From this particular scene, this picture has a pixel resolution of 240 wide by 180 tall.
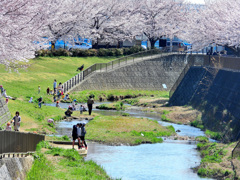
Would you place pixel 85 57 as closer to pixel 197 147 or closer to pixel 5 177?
pixel 197 147

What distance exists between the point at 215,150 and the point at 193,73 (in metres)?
27.4

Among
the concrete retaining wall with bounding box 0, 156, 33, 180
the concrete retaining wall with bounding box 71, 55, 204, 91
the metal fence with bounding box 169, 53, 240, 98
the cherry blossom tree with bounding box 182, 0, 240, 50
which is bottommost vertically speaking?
the concrete retaining wall with bounding box 0, 156, 33, 180

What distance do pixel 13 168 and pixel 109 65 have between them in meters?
48.6

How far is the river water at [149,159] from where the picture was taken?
76.9 feet

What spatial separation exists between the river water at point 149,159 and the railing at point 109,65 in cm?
2329

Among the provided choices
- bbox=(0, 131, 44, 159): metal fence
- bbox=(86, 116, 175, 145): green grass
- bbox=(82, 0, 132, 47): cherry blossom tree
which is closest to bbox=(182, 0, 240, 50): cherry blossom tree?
bbox=(82, 0, 132, 47): cherry blossom tree

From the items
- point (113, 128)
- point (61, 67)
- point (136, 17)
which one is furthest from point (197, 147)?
point (136, 17)

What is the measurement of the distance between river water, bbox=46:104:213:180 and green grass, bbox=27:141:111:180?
1634 millimetres

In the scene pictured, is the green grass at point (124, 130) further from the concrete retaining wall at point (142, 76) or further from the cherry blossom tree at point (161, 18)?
the cherry blossom tree at point (161, 18)

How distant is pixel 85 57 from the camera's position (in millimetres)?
71625

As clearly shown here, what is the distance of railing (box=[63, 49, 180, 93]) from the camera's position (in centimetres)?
5589

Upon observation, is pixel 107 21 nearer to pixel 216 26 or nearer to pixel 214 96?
pixel 216 26

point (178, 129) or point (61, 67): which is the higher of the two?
point (61, 67)

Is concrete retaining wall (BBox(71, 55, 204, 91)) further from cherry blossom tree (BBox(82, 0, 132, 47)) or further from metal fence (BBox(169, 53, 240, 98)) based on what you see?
cherry blossom tree (BBox(82, 0, 132, 47))
